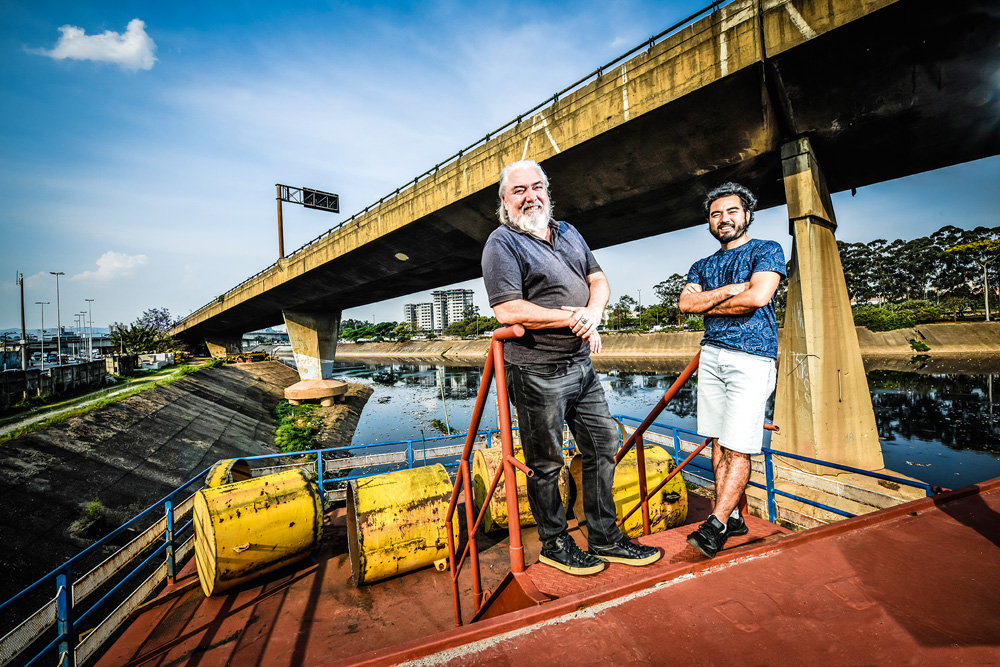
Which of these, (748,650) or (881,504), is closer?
(748,650)

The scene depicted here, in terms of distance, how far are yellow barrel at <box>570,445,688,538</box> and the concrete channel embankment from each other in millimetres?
13618

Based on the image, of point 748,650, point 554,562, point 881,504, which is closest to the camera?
point 748,650

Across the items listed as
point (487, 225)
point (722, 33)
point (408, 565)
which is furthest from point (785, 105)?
point (408, 565)

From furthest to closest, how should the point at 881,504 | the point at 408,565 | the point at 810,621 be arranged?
the point at 881,504 < the point at 408,565 < the point at 810,621

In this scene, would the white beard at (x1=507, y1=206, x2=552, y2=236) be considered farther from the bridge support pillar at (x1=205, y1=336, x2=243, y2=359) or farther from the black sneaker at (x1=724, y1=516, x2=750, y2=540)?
the bridge support pillar at (x1=205, y1=336, x2=243, y2=359)

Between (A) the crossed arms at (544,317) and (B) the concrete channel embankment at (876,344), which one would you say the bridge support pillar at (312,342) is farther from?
(A) the crossed arms at (544,317)

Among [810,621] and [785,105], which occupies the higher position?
[785,105]

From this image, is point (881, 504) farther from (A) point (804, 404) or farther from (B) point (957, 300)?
(B) point (957, 300)

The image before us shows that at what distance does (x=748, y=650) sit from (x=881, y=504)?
250 inches

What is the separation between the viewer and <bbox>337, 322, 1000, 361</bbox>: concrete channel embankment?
34906 mm

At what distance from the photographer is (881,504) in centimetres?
552

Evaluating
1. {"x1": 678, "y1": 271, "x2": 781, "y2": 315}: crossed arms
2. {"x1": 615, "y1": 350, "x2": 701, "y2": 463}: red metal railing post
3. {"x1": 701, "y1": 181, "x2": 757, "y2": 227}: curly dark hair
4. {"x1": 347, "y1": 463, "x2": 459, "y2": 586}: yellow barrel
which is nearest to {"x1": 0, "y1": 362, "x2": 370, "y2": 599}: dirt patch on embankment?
{"x1": 347, "y1": 463, "x2": 459, "y2": 586}: yellow barrel

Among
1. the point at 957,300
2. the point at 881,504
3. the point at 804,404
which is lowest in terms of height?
the point at 881,504

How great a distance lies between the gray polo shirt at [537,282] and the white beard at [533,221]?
0.11 feet
